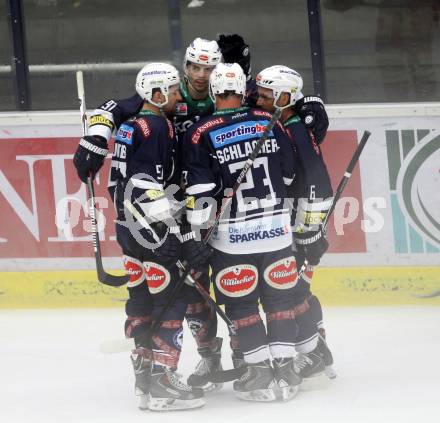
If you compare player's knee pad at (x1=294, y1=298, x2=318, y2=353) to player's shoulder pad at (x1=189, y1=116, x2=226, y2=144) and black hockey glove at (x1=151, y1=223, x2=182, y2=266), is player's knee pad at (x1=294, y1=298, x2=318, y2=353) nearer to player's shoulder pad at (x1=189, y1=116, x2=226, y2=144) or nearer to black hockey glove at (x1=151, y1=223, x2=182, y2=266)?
black hockey glove at (x1=151, y1=223, x2=182, y2=266)

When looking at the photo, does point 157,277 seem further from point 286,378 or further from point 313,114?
point 313,114

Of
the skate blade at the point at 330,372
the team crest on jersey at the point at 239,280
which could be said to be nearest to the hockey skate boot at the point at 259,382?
the team crest on jersey at the point at 239,280

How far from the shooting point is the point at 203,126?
194 inches

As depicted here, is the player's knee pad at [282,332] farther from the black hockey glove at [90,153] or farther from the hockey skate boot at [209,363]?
the black hockey glove at [90,153]

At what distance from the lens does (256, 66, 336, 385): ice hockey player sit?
509cm

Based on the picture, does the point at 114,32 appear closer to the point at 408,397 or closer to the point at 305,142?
the point at 305,142

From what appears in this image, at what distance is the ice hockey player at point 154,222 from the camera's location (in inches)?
193

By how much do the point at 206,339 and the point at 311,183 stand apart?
837 millimetres

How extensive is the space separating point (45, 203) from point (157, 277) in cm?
210

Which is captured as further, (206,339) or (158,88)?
(206,339)

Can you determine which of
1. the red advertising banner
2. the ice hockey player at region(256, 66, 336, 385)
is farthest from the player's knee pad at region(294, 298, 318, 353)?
the red advertising banner

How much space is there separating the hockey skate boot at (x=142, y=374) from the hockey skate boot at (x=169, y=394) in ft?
0.21

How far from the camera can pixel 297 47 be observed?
708cm

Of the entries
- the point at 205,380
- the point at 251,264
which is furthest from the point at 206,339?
the point at 251,264
